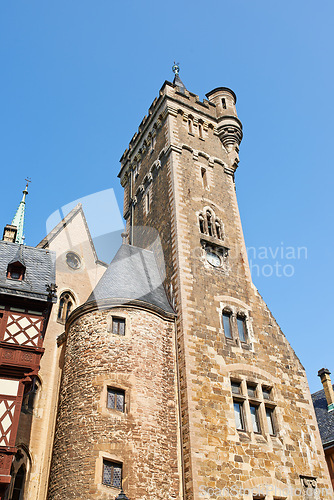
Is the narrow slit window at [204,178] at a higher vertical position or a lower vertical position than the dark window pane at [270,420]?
higher

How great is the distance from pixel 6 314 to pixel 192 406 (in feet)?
22.8

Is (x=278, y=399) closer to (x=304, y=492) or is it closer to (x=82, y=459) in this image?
(x=304, y=492)

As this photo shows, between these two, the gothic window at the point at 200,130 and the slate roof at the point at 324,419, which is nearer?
the slate roof at the point at 324,419

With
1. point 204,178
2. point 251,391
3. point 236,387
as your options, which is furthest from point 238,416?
point 204,178

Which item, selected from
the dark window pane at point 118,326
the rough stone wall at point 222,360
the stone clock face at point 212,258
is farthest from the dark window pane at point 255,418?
the stone clock face at point 212,258

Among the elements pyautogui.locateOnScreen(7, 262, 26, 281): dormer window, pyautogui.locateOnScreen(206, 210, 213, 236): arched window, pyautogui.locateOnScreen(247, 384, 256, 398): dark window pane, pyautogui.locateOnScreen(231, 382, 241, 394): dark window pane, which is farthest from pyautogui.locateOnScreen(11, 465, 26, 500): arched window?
pyautogui.locateOnScreen(206, 210, 213, 236): arched window

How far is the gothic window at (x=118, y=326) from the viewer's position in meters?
18.0

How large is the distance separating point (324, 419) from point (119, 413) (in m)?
13.7

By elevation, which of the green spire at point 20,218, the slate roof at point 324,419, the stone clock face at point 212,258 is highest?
the green spire at point 20,218

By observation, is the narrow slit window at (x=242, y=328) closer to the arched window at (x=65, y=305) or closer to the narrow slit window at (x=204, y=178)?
the narrow slit window at (x=204, y=178)

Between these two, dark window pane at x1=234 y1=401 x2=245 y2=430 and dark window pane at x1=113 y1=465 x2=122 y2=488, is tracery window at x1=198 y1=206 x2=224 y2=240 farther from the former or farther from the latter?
dark window pane at x1=113 y1=465 x2=122 y2=488

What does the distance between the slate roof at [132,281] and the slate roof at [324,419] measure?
10367mm

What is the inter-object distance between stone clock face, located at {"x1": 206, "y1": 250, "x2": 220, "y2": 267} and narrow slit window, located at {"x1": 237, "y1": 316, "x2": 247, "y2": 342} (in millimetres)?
2661

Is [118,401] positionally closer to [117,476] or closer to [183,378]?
[117,476]
